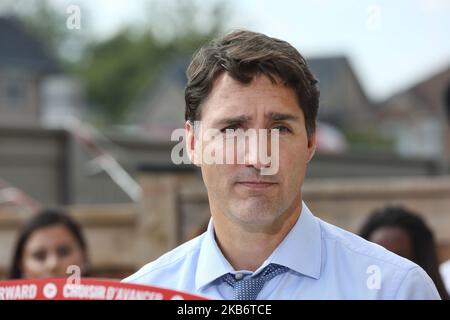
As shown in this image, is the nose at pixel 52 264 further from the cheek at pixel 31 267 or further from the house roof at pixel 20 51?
the house roof at pixel 20 51

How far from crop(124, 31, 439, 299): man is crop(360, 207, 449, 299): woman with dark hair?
244 centimetres

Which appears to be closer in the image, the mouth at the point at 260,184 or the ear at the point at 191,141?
the mouth at the point at 260,184

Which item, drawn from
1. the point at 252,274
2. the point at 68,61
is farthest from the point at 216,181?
the point at 68,61

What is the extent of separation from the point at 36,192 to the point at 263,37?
30.6 feet

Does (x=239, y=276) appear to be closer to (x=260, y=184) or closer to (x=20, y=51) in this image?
(x=260, y=184)

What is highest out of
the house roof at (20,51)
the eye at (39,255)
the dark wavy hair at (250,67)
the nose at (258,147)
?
the house roof at (20,51)

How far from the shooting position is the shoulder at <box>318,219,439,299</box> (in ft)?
5.63

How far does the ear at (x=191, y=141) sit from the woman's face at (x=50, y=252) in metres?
2.71

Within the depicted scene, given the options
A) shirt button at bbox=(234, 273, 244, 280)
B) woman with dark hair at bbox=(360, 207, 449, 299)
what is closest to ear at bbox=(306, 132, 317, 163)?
shirt button at bbox=(234, 273, 244, 280)

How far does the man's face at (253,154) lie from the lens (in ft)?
5.81

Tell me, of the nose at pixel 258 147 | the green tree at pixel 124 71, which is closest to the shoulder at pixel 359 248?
the nose at pixel 258 147

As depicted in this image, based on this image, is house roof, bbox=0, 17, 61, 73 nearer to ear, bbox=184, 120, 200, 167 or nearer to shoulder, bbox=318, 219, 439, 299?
ear, bbox=184, 120, 200, 167

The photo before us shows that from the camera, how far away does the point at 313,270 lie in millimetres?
1830
